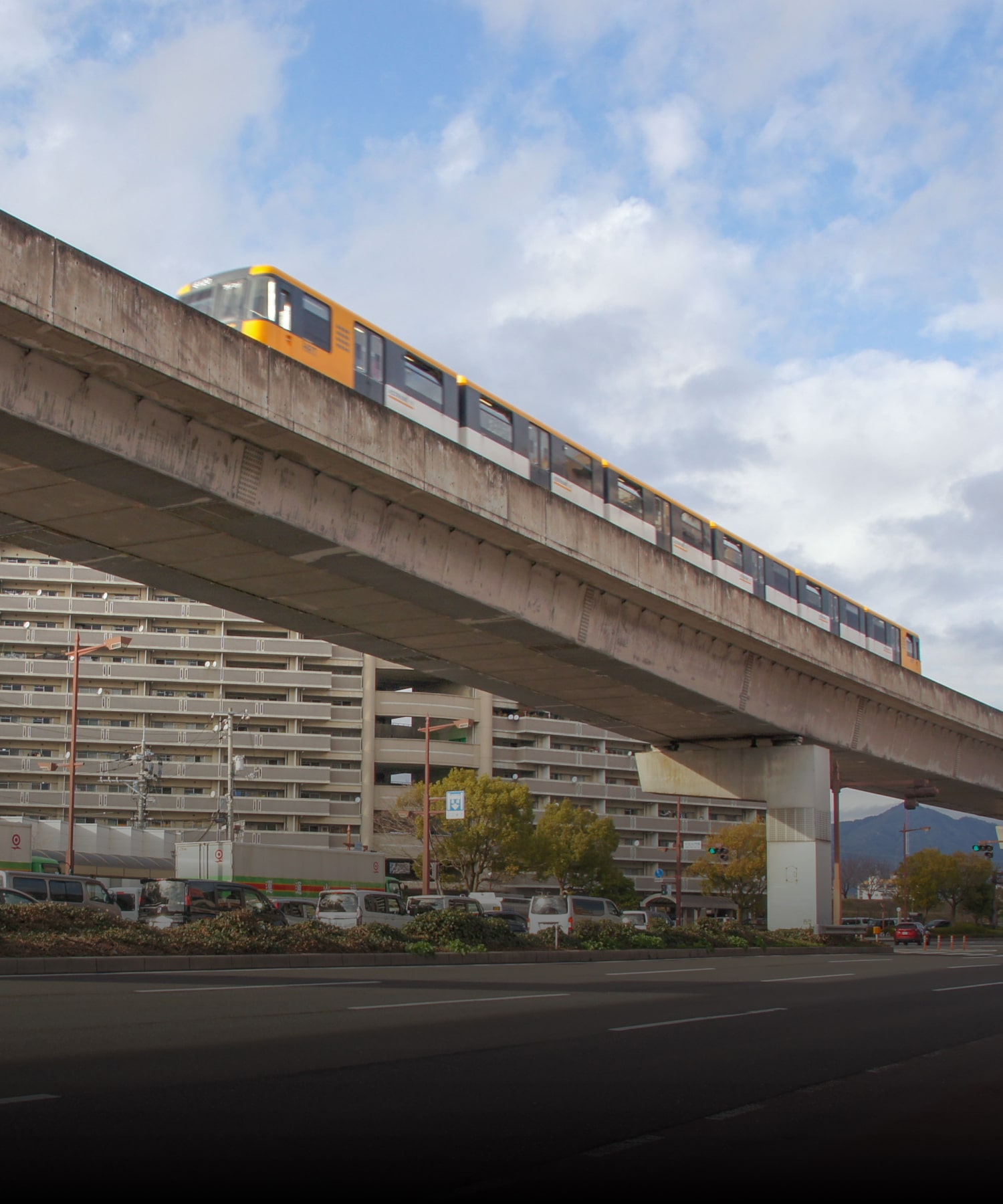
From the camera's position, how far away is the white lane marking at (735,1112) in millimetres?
6957

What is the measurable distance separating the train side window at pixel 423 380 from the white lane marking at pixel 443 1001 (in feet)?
47.6

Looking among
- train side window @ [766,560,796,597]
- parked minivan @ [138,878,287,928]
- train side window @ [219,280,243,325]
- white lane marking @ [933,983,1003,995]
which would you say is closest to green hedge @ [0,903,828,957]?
parked minivan @ [138,878,287,928]

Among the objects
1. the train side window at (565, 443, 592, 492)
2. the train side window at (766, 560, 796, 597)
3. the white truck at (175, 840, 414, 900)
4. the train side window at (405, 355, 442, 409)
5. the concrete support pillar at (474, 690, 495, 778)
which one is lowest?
the white truck at (175, 840, 414, 900)

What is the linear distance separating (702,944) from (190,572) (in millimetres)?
16199

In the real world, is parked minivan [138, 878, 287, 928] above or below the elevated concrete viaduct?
below

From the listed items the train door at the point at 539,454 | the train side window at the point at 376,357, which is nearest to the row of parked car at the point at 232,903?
the train door at the point at 539,454

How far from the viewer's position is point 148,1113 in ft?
20.9

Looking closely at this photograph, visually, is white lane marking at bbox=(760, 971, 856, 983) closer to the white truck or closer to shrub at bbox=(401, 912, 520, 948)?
shrub at bbox=(401, 912, 520, 948)

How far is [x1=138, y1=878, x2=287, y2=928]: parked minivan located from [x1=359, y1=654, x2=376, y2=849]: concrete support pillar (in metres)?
53.6

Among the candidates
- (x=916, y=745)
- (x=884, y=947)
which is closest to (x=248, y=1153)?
(x=884, y=947)

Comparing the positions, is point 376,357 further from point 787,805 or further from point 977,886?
point 977,886

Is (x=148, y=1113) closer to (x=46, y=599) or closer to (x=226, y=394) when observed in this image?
(x=226, y=394)

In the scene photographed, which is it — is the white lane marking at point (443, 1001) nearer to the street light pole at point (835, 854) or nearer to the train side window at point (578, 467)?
the train side window at point (578, 467)

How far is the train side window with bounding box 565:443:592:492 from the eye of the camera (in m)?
31.0
